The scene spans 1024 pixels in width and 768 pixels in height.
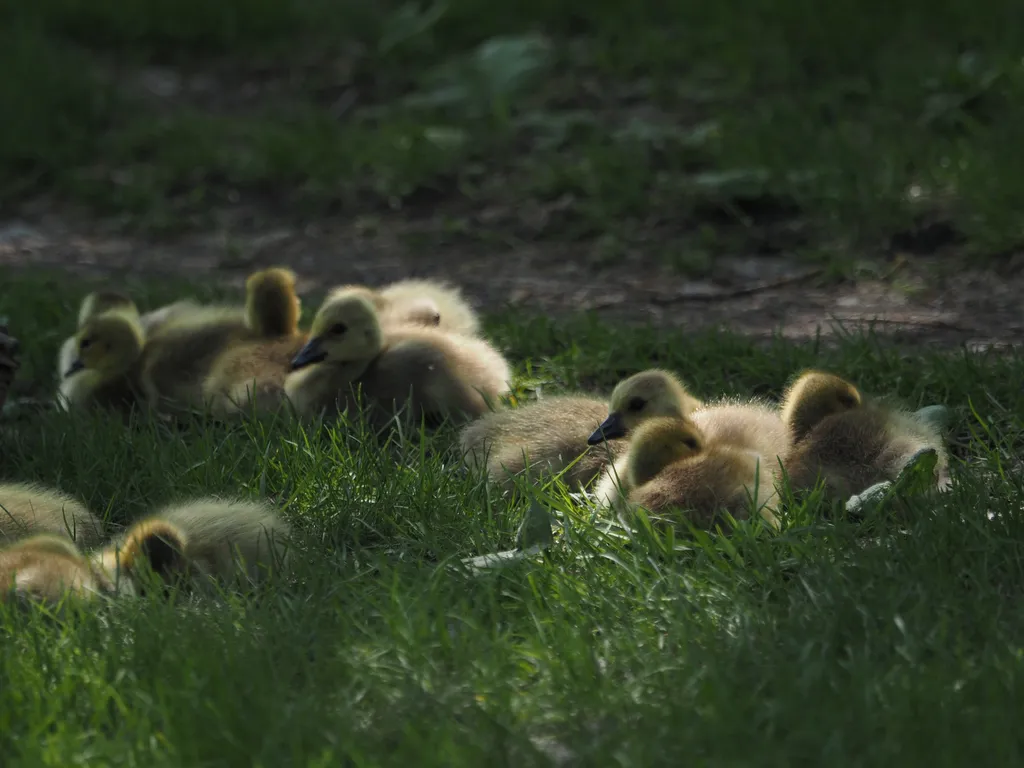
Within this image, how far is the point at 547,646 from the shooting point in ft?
10.7

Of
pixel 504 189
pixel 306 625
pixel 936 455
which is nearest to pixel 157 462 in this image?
pixel 306 625

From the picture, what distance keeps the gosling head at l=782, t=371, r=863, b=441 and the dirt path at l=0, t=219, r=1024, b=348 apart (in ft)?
4.79

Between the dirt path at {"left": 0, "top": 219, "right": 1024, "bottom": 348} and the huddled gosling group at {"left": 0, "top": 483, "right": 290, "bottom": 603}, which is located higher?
the huddled gosling group at {"left": 0, "top": 483, "right": 290, "bottom": 603}

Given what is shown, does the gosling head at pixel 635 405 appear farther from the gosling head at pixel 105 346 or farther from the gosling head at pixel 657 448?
the gosling head at pixel 105 346

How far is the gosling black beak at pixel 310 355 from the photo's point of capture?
508 cm

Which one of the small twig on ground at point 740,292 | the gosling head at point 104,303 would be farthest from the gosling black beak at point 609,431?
the small twig on ground at point 740,292

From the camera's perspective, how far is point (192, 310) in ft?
19.3

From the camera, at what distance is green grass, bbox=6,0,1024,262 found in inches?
292

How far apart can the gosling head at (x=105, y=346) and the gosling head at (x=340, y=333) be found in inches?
30.2

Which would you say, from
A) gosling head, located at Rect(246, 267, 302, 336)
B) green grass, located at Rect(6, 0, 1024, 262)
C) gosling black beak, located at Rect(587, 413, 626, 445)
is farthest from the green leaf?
green grass, located at Rect(6, 0, 1024, 262)

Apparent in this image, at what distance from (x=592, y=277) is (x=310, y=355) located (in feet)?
7.78

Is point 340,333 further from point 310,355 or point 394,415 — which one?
point 394,415

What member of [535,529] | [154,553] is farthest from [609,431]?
[154,553]

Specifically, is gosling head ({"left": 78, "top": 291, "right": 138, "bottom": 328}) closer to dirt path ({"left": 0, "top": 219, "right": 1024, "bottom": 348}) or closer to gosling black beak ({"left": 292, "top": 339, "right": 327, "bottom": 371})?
gosling black beak ({"left": 292, "top": 339, "right": 327, "bottom": 371})
